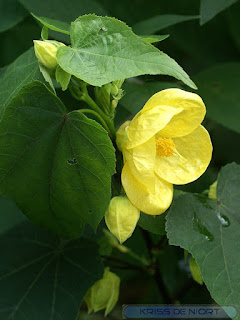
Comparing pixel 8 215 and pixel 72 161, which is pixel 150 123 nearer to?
pixel 72 161

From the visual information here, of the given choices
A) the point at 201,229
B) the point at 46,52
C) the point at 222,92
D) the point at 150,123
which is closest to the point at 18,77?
the point at 46,52

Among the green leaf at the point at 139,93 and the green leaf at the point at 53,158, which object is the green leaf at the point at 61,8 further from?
the green leaf at the point at 53,158

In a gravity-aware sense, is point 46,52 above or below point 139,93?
above

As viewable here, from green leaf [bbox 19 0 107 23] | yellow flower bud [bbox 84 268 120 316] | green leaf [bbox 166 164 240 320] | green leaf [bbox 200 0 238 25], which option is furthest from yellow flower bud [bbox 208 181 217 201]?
green leaf [bbox 19 0 107 23]

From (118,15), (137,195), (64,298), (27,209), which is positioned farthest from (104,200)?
(118,15)

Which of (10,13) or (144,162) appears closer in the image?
(144,162)

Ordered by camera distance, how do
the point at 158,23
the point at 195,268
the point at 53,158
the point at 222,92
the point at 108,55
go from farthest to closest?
the point at 222,92, the point at 158,23, the point at 195,268, the point at 53,158, the point at 108,55
